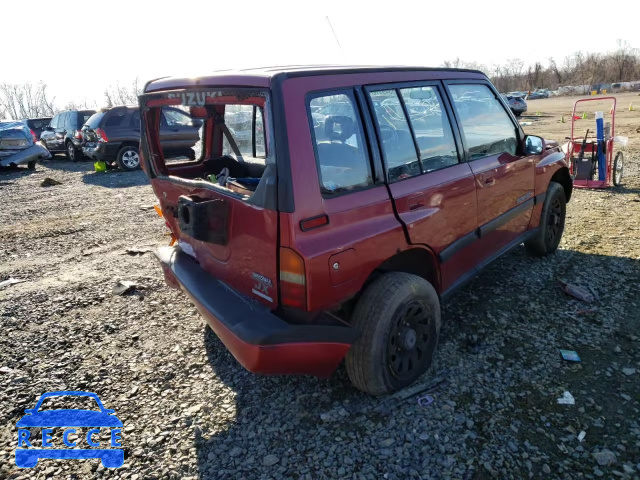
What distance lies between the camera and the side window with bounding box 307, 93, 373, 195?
96.7 inches

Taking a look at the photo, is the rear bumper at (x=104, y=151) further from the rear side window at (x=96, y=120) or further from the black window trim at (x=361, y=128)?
the black window trim at (x=361, y=128)

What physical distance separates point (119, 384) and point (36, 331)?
1.33 metres

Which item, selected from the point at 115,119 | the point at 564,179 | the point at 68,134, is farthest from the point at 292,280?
the point at 68,134

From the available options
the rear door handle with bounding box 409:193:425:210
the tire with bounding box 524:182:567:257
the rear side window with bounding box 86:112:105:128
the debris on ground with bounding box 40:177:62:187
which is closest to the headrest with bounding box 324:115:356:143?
the rear door handle with bounding box 409:193:425:210

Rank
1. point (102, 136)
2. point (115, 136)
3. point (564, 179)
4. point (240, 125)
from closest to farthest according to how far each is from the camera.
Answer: point (240, 125)
point (564, 179)
point (102, 136)
point (115, 136)

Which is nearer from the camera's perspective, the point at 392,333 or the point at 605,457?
the point at 605,457

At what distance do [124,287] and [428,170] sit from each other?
332cm

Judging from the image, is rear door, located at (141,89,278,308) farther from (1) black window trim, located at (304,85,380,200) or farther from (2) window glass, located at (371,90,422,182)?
(2) window glass, located at (371,90,422,182)

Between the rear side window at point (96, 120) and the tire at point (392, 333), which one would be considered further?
the rear side window at point (96, 120)

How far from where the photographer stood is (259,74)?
7.96ft

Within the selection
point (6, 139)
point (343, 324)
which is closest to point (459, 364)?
point (343, 324)

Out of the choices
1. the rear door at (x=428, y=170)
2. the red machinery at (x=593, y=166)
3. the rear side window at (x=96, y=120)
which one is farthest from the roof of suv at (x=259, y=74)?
the rear side window at (x=96, y=120)

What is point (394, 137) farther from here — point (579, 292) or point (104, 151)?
point (104, 151)

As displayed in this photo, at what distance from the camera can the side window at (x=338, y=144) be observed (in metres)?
2.46
